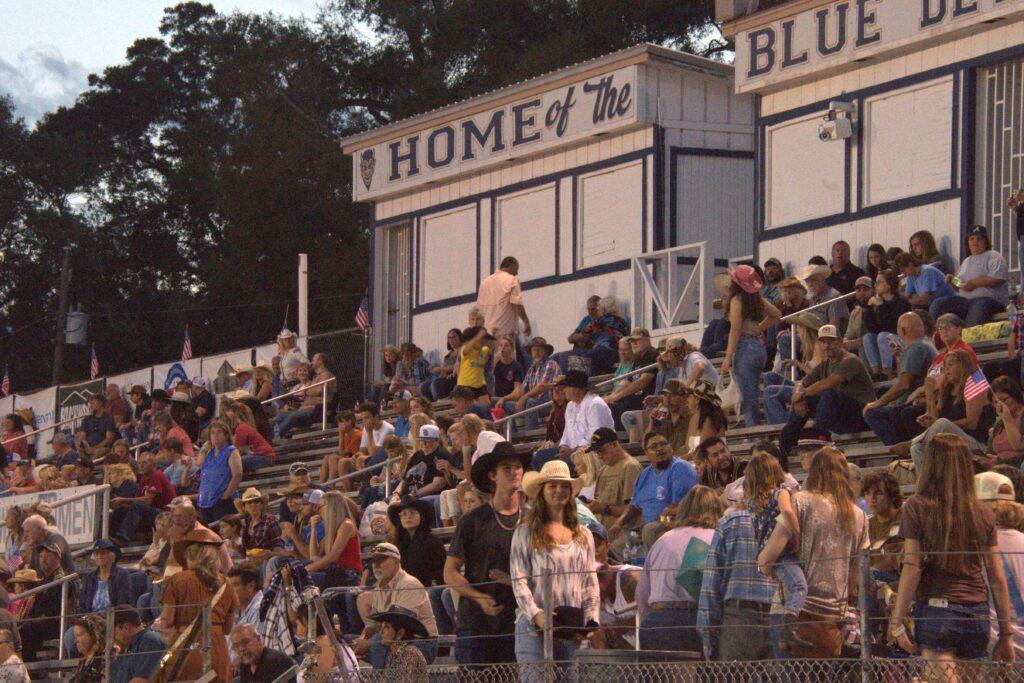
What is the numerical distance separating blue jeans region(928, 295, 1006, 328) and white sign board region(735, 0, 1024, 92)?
11.1 ft

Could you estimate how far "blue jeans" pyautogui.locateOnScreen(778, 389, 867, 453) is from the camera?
47.4 ft

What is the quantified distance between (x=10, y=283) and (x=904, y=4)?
3703 centimetres

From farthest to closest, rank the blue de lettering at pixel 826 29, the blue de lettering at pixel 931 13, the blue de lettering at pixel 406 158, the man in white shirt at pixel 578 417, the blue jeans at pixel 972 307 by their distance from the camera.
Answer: the blue de lettering at pixel 406 158 < the blue de lettering at pixel 826 29 < the blue de lettering at pixel 931 13 < the blue jeans at pixel 972 307 < the man in white shirt at pixel 578 417

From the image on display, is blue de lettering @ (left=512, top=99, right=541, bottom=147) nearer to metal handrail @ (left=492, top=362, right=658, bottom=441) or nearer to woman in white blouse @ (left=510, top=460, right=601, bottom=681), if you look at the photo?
metal handrail @ (left=492, top=362, right=658, bottom=441)

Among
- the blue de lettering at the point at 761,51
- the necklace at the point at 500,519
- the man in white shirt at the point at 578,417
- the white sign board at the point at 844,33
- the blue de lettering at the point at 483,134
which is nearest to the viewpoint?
the necklace at the point at 500,519

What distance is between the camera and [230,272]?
48.8 m

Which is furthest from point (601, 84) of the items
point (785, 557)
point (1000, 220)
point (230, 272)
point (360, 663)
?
point (230, 272)

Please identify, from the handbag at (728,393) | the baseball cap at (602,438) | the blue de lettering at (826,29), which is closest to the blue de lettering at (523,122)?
the blue de lettering at (826,29)

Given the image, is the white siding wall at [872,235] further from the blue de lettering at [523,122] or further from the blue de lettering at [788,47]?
the blue de lettering at [523,122]

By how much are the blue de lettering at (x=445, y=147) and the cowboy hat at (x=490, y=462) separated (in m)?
15.9

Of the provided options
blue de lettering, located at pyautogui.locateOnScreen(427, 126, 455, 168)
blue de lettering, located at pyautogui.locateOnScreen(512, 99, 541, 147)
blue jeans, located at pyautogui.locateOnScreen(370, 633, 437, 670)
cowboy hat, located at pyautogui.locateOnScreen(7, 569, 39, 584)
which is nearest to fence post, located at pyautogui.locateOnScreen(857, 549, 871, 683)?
blue jeans, located at pyautogui.locateOnScreen(370, 633, 437, 670)

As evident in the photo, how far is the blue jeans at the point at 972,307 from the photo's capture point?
16.4 m

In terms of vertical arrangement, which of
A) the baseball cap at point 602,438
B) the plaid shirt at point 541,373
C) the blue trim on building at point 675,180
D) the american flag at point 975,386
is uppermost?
the blue trim on building at point 675,180

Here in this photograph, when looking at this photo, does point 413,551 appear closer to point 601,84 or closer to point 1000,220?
point 1000,220
